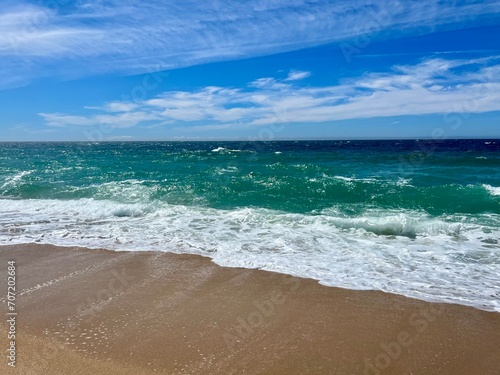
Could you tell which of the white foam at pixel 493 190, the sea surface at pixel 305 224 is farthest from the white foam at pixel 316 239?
the white foam at pixel 493 190

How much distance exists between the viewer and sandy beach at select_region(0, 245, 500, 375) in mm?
4059

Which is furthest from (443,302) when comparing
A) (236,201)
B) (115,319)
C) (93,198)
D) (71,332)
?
(93,198)

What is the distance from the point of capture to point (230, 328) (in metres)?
4.81

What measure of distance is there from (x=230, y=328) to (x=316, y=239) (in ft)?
16.3

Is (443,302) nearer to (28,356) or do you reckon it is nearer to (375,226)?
(375,226)

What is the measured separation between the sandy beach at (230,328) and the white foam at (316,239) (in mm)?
801

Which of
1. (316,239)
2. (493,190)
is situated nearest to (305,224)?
(316,239)

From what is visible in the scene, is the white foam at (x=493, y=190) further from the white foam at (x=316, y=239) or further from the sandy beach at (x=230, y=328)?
the sandy beach at (x=230, y=328)

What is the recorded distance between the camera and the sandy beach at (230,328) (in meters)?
4.06

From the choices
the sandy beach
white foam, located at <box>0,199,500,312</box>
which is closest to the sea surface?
white foam, located at <box>0,199,500,312</box>

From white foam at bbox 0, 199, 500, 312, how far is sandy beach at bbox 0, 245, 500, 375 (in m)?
0.80

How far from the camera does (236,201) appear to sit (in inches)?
583

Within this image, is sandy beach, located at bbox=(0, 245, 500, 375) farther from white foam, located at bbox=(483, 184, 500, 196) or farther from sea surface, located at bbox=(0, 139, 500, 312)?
white foam, located at bbox=(483, 184, 500, 196)

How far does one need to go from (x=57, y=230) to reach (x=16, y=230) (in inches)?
50.4
